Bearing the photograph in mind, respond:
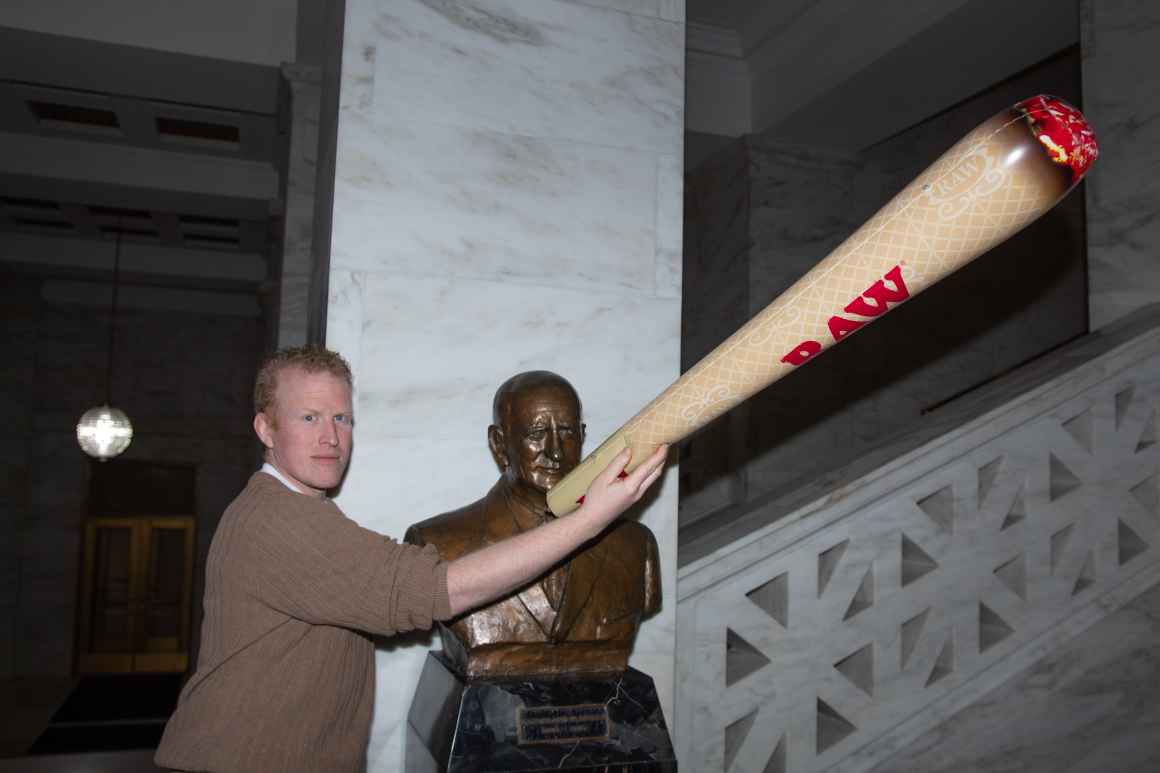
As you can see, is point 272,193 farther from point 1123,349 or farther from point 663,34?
point 1123,349

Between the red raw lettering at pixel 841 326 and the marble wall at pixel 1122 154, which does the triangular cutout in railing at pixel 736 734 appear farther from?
the marble wall at pixel 1122 154

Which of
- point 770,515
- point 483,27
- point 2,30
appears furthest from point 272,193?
point 770,515

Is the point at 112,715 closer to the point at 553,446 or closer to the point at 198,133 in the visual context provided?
the point at 198,133

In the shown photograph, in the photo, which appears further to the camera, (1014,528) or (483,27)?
(1014,528)

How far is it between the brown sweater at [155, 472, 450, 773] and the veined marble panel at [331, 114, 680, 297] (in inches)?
42.9

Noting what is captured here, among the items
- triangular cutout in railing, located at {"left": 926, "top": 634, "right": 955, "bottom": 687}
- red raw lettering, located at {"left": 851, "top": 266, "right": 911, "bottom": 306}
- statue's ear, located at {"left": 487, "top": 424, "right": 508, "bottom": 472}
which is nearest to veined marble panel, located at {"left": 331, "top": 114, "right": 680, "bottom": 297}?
statue's ear, located at {"left": 487, "top": 424, "right": 508, "bottom": 472}

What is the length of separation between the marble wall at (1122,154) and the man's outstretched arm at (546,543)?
3.56 meters

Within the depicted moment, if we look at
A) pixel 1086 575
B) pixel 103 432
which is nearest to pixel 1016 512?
pixel 1086 575

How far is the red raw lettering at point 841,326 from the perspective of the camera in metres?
1.39

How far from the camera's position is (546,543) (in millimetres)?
1573

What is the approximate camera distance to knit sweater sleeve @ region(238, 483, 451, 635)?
5.10ft

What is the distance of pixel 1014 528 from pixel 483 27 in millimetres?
2587

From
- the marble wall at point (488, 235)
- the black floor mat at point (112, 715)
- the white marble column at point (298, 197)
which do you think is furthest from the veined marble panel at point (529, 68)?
the black floor mat at point (112, 715)

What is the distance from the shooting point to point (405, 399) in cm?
260
